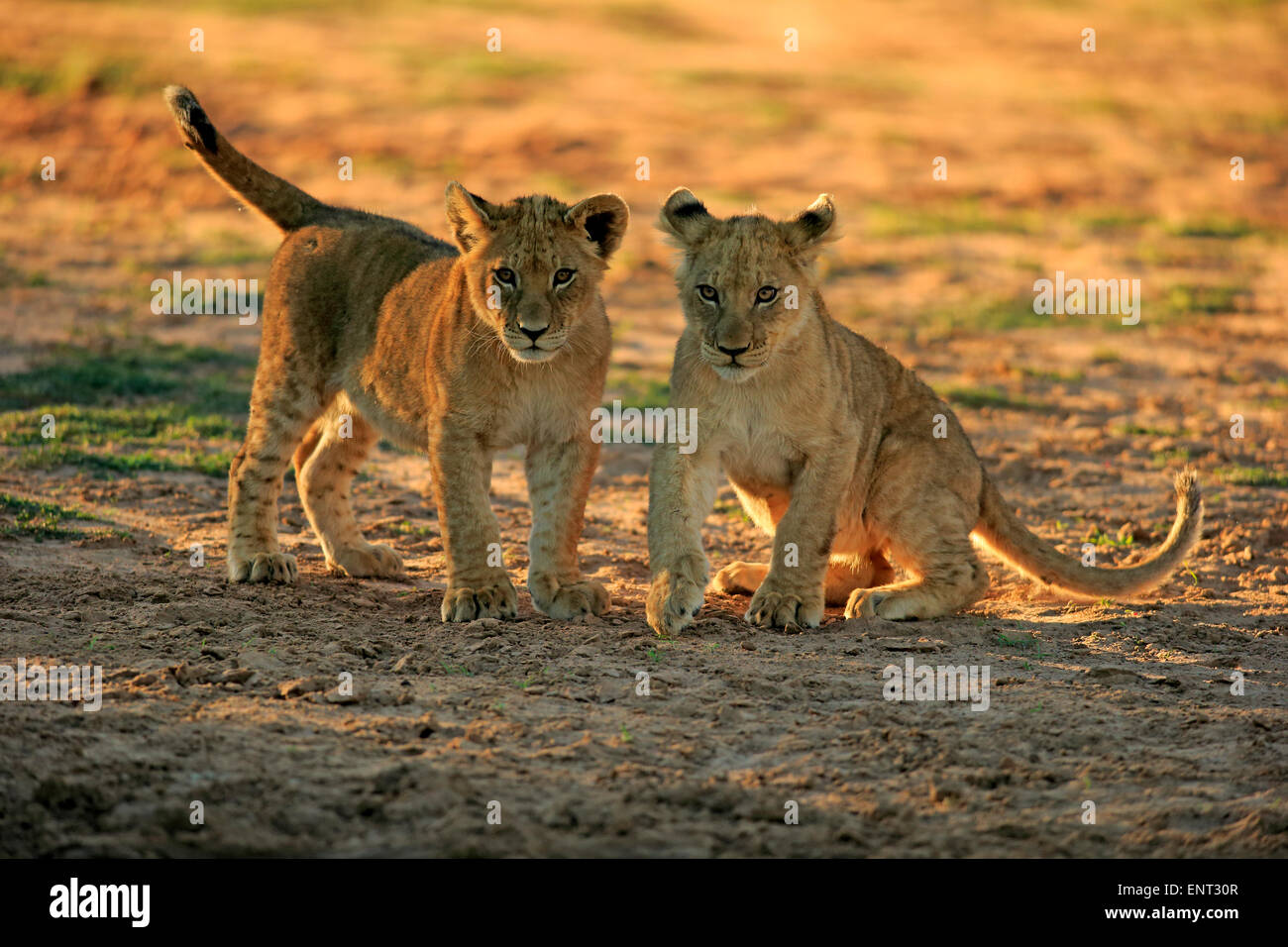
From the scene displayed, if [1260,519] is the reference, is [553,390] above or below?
above

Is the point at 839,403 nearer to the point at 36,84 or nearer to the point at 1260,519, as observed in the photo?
the point at 1260,519

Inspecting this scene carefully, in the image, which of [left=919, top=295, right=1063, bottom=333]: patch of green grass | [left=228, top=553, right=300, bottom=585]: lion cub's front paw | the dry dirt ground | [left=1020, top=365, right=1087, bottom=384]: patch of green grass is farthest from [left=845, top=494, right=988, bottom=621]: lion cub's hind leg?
[left=919, top=295, right=1063, bottom=333]: patch of green grass

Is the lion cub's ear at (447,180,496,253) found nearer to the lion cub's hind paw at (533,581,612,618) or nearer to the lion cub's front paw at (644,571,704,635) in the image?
the lion cub's hind paw at (533,581,612,618)

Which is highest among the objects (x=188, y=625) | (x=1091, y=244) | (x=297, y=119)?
(x=297, y=119)

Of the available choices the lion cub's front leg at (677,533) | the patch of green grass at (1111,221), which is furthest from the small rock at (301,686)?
the patch of green grass at (1111,221)

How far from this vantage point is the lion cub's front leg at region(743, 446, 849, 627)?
6480mm

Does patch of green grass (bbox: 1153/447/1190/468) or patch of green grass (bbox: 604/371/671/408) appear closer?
patch of green grass (bbox: 1153/447/1190/468)

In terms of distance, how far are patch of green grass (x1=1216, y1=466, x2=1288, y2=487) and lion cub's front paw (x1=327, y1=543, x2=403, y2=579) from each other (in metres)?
5.27

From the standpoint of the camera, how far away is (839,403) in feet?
21.8

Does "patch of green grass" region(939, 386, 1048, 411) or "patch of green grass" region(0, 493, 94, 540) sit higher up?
"patch of green grass" region(939, 386, 1048, 411)
